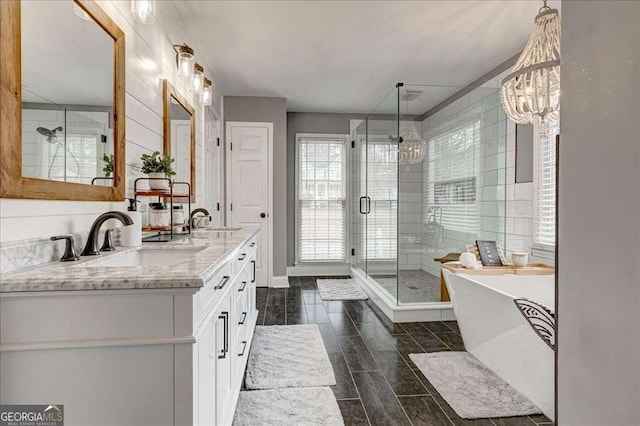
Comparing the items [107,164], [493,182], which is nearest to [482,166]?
[493,182]

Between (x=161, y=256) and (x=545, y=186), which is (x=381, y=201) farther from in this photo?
(x=161, y=256)

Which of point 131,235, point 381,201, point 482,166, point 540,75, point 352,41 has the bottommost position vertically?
point 131,235

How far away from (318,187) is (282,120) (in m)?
1.23

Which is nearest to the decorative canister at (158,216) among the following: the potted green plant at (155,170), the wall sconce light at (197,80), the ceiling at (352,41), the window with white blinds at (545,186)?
the potted green plant at (155,170)

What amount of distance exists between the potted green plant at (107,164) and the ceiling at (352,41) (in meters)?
1.56

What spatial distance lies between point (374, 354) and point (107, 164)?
2066 mm

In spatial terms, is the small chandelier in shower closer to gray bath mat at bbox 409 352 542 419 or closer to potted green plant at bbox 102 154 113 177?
gray bath mat at bbox 409 352 542 419

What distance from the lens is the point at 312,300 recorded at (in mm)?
4027

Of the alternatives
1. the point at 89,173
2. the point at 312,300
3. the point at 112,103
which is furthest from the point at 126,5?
the point at 312,300

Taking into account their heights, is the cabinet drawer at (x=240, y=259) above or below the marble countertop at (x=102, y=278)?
below

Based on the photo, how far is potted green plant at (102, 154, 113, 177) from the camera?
5.22 ft

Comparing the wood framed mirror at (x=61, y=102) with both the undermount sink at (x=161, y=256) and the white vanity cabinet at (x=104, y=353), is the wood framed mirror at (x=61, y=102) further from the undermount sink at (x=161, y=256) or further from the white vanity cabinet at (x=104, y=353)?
the white vanity cabinet at (x=104, y=353)

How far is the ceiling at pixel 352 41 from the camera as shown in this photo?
259 cm

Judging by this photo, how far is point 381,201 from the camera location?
13.7 ft
